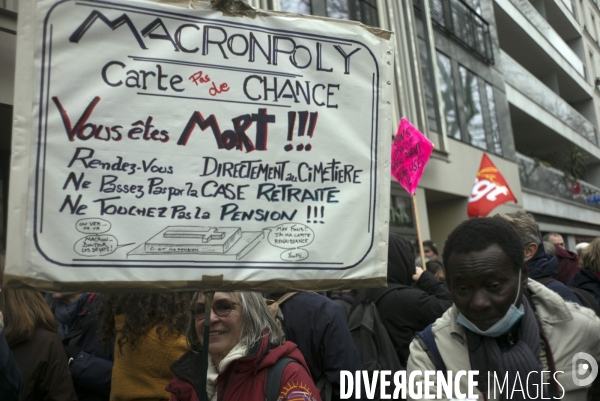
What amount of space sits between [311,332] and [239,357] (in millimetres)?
740

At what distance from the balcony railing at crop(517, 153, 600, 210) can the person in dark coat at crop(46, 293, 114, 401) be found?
1882 cm

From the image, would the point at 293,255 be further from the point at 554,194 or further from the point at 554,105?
the point at 554,105

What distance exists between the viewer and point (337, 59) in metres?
2.66

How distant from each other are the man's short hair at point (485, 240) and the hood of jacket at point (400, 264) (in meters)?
1.66

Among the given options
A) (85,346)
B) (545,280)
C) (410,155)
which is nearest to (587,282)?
(545,280)

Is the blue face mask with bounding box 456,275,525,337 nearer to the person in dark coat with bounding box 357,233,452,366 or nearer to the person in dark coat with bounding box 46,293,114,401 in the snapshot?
the person in dark coat with bounding box 357,233,452,366

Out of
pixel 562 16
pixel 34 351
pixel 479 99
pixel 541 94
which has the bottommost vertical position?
pixel 34 351

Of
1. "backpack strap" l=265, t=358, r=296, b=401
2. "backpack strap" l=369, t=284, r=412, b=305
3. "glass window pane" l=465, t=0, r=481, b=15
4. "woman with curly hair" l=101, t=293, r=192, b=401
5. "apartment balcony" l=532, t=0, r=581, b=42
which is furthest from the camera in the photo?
"apartment balcony" l=532, t=0, r=581, b=42

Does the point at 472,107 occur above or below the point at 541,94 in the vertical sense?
below

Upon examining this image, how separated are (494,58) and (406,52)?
23.3ft

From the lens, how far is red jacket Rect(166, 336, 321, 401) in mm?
2549

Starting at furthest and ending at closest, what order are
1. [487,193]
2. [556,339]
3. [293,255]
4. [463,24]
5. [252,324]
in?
[463,24], [487,193], [252,324], [293,255], [556,339]

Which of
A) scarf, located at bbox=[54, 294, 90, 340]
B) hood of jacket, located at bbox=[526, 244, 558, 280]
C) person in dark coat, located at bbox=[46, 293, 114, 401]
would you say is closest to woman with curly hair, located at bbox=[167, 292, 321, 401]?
person in dark coat, located at bbox=[46, 293, 114, 401]

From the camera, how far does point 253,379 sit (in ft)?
8.55
